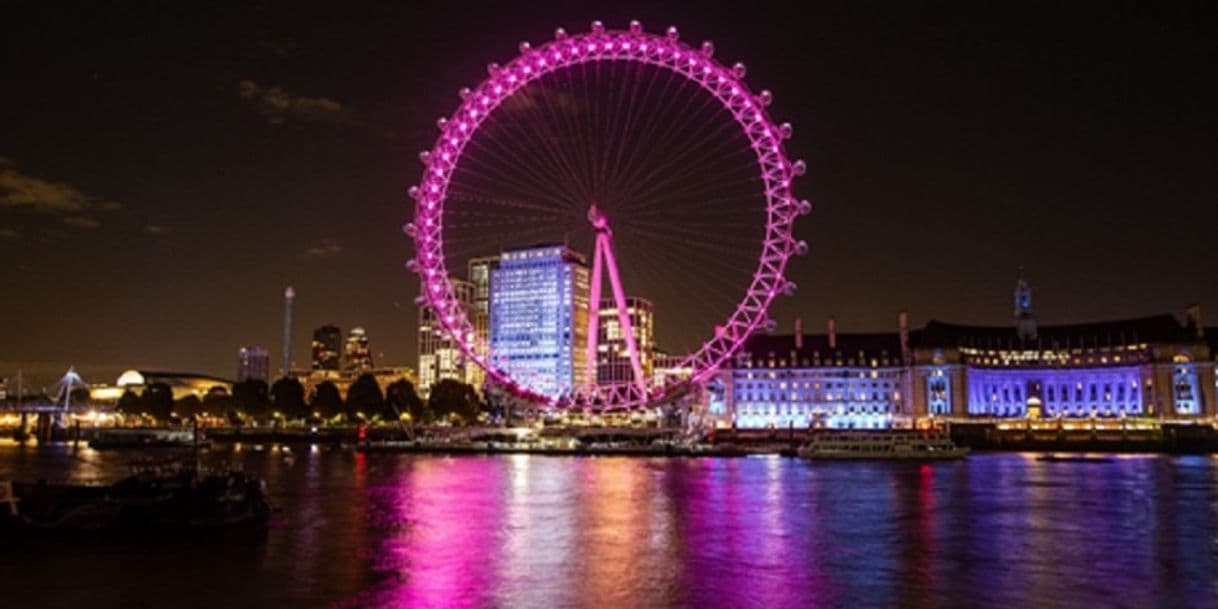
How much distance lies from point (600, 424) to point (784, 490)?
Result: 62627mm

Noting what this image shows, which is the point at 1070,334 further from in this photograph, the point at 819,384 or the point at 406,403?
the point at 406,403

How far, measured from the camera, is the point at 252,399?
12450cm

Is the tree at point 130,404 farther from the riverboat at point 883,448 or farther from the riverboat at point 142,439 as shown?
the riverboat at point 883,448

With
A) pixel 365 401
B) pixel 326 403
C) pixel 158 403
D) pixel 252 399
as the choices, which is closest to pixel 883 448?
pixel 365 401

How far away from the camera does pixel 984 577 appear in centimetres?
2317

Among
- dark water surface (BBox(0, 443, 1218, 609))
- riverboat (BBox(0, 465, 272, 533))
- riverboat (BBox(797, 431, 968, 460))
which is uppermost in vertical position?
riverboat (BBox(797, 431, 968, 460))

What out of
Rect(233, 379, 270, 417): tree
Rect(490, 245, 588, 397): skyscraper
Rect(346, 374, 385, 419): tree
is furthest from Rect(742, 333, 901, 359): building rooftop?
Rect(233, 379, 270, 417): tree

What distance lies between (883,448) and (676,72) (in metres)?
41.4

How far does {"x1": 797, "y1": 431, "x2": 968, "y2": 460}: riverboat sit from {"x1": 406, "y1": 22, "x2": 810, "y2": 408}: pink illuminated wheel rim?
95.9 ft

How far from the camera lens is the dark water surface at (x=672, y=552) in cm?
2108

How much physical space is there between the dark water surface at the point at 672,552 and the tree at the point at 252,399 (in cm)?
7990

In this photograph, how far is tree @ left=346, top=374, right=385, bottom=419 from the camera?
401 ft

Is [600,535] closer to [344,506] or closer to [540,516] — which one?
[540,516]

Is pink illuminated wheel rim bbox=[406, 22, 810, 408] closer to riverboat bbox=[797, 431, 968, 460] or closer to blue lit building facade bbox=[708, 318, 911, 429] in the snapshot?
riverboat bbox=[797, 431, 968, 460]
